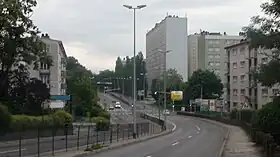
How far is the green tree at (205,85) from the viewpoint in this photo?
125812 mm

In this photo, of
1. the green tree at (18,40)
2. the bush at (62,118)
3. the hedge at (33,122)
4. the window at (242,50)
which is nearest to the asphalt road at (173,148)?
the hedge at (33,122)

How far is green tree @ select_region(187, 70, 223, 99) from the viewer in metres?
126

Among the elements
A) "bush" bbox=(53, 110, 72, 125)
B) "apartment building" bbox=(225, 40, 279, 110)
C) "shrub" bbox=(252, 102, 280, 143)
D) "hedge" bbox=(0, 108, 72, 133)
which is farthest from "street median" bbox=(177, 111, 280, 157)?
"bush" bbox=(53, 110, 72, 125)

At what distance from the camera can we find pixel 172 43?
159 metres

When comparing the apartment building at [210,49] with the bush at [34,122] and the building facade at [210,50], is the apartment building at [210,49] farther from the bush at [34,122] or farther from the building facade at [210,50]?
the bush at [34,122]

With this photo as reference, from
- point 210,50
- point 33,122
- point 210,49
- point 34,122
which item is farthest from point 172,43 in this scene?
point 33,122

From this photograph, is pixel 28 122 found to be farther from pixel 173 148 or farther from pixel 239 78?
pixel 239 78

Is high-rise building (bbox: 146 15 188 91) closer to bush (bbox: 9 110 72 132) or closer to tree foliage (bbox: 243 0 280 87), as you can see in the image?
bush (bbox: 9 110 72 132)

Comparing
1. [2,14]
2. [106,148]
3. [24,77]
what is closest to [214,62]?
[24,77]

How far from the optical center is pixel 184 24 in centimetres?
15950

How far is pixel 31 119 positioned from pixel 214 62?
125 metres

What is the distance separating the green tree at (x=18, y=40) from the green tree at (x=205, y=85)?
73012 millimetres

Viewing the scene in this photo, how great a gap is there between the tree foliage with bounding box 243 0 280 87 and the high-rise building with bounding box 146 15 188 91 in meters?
128

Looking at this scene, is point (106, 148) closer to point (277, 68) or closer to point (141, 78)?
point (277, 68)
